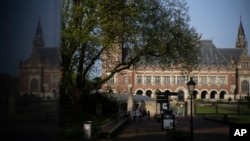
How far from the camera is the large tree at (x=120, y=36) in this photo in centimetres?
2184

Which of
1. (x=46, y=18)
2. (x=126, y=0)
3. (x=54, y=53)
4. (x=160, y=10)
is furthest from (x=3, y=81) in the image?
(x=160, y=10)

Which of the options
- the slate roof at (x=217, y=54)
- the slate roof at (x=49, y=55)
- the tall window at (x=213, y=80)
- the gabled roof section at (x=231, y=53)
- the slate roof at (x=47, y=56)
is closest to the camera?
the slate roof at (x=47, y=56)

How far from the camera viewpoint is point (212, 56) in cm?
10819

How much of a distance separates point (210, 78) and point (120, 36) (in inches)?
3561

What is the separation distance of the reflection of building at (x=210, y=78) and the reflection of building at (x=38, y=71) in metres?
103

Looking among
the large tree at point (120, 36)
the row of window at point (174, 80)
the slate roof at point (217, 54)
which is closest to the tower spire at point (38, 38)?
the large tree at point (120, 36)

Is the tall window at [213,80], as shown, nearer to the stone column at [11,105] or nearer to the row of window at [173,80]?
the row of window at [173,80]

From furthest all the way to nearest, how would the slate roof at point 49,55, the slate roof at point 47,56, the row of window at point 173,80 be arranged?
the row of window at point 173,80, the slate roof at point 49,55, the slate roof at point 47,56

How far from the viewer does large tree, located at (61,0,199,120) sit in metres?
21.8

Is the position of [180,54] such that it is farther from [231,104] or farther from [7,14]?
[231,104]

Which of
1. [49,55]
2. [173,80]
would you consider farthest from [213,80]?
[49,55]

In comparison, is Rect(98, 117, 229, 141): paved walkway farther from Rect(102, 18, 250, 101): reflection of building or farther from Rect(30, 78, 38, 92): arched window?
Rect(102, 18, 250, 101): reflection of building

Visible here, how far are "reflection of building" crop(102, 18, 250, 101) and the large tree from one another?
77.9 metres

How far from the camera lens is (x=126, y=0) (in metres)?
23.5
